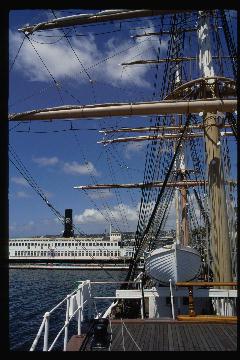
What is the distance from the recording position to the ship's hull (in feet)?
39.8

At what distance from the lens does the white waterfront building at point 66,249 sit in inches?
4596

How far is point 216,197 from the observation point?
1333 centimetres

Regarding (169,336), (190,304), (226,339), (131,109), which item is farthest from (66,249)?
(226,339)

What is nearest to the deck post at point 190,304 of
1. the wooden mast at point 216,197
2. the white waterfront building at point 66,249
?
the wooden mast at point 216,197

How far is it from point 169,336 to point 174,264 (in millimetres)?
3585

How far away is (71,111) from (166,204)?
13.6 meters

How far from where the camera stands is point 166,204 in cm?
2759

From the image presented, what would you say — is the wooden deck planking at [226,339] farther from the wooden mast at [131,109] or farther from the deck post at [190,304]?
the wooden mast at [131,109]

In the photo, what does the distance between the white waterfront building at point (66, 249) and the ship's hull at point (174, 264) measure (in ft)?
328

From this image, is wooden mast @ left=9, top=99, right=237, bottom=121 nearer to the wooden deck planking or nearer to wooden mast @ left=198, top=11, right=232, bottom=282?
wooden mast @ left=198, top=11, right=232, bottom=282
